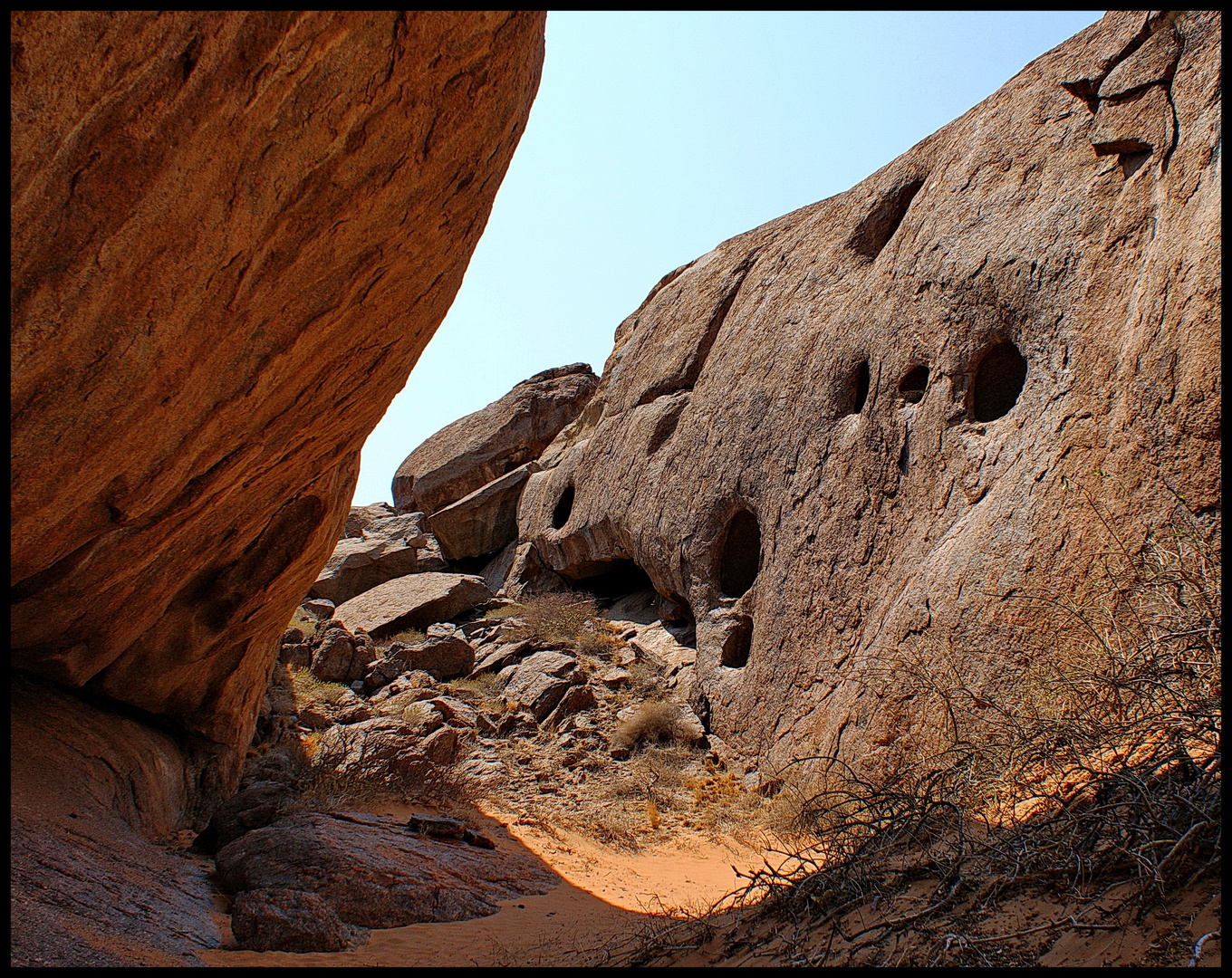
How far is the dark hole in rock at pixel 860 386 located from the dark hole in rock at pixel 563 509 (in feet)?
23.4

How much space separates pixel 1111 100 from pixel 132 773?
9.91 meters

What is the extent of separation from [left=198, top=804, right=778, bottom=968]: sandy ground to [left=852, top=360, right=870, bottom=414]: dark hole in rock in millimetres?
4907

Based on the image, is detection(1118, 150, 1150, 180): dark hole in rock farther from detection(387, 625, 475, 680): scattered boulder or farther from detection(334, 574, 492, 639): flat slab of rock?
detection(334, 574, 492, 639): flat slab of rock

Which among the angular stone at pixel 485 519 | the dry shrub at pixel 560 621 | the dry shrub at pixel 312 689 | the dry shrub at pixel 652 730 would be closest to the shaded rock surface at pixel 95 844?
the dry shrub at pixel 312 689

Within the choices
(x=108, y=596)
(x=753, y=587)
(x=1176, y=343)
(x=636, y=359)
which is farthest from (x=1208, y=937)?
(x=636, y=359)

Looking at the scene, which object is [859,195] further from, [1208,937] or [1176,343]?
[1208,937]

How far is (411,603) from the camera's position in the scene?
14367 mm

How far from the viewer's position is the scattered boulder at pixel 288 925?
13.0 ft

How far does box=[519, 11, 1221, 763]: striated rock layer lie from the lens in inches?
234

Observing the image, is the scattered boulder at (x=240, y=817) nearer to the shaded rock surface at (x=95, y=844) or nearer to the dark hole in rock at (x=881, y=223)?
the shaded rock surface at (x=95, y=844)

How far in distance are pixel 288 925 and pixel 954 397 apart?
22.7ft

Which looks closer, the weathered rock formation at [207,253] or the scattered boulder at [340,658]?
the weathered rock formation at [207,253]

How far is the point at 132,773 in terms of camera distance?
5.82m

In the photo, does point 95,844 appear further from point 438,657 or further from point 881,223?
point 881,223
